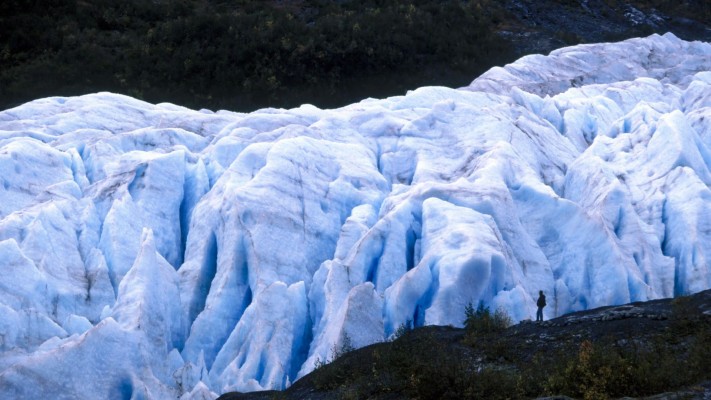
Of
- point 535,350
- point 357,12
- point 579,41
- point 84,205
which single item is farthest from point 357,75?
point 535,350

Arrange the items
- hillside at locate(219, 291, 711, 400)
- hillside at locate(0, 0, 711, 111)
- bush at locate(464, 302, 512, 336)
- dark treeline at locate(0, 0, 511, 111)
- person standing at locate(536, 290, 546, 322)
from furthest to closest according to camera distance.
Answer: hillside at locate(0, 0, 711, 111)
dark treeline at locate(0, 0, 511, 111)
person standing at locate(536, 290, 546, 322)
bush at locate(464, 302, 512, 336)
hillside at locate(219, 291, 711, 400)

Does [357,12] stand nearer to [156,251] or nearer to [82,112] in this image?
[82,112]

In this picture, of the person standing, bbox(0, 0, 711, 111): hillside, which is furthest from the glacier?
bbox(0, 0, 711, 111): hillside

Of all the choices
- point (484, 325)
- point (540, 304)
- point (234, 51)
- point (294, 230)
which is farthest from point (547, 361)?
point (234, 51)

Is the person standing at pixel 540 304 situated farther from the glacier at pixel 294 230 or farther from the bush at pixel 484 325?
the glacier at pixel 294 230

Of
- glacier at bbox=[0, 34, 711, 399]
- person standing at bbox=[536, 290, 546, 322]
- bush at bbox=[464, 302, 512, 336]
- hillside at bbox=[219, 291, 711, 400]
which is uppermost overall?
hillside at bbox=[219, 291, 711, 400]

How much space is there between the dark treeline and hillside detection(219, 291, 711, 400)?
82.6 ft

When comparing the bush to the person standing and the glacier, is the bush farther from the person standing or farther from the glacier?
the glacier

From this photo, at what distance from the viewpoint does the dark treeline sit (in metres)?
38.3

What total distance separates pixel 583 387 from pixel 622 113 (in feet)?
64.8

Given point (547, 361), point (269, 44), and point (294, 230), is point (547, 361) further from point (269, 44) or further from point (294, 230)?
point (269, 44)

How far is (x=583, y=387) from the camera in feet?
32.6

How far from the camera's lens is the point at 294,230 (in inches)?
738

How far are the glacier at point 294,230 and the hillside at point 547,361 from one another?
104 inches
